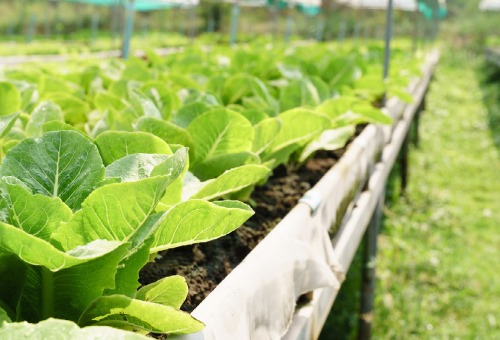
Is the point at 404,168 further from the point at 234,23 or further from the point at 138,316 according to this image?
the point at 138,316

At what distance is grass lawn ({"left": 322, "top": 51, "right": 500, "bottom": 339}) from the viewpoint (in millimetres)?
4141

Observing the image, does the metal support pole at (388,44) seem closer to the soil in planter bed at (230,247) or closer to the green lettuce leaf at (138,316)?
the soil in planter bed at (230,247)

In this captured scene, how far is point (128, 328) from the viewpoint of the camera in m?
0.94

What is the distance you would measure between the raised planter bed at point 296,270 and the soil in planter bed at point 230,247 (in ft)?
0.38

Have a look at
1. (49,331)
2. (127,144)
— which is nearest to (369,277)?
(127,144)

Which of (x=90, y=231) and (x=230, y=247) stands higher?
(x=90, y=231)

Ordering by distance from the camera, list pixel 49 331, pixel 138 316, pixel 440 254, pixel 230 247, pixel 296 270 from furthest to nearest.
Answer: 1. pixel 440 254
2. pixel 230 247
3. pixel 296 270
4. pixel 138 316
5. pixel 49 331

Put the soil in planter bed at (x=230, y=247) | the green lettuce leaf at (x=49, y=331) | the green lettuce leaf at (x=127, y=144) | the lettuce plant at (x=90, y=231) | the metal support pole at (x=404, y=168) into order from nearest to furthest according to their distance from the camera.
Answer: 1. the green lettuce leaf at (x=49, y=331)
2. the lettuce plant at (x=90, y=231)
3. the green lettuce leaf at (x=127, y=144)
4. the soil in planter bed at (x=230, y=247)
5. the metal support pole at (x=404, y=168)

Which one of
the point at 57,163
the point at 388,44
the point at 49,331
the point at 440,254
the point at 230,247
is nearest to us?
the point at 49,331

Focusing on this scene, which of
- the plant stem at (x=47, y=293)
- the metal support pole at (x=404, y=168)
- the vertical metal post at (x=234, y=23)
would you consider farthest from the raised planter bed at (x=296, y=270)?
the vertical metal post at (x=234, y=23)

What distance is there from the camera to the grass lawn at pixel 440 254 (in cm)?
414

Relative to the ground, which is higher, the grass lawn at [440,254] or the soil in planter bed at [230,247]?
the soil in planter bed at [230,247]

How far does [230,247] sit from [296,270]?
20 cm

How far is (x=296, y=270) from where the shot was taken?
1.46 m
